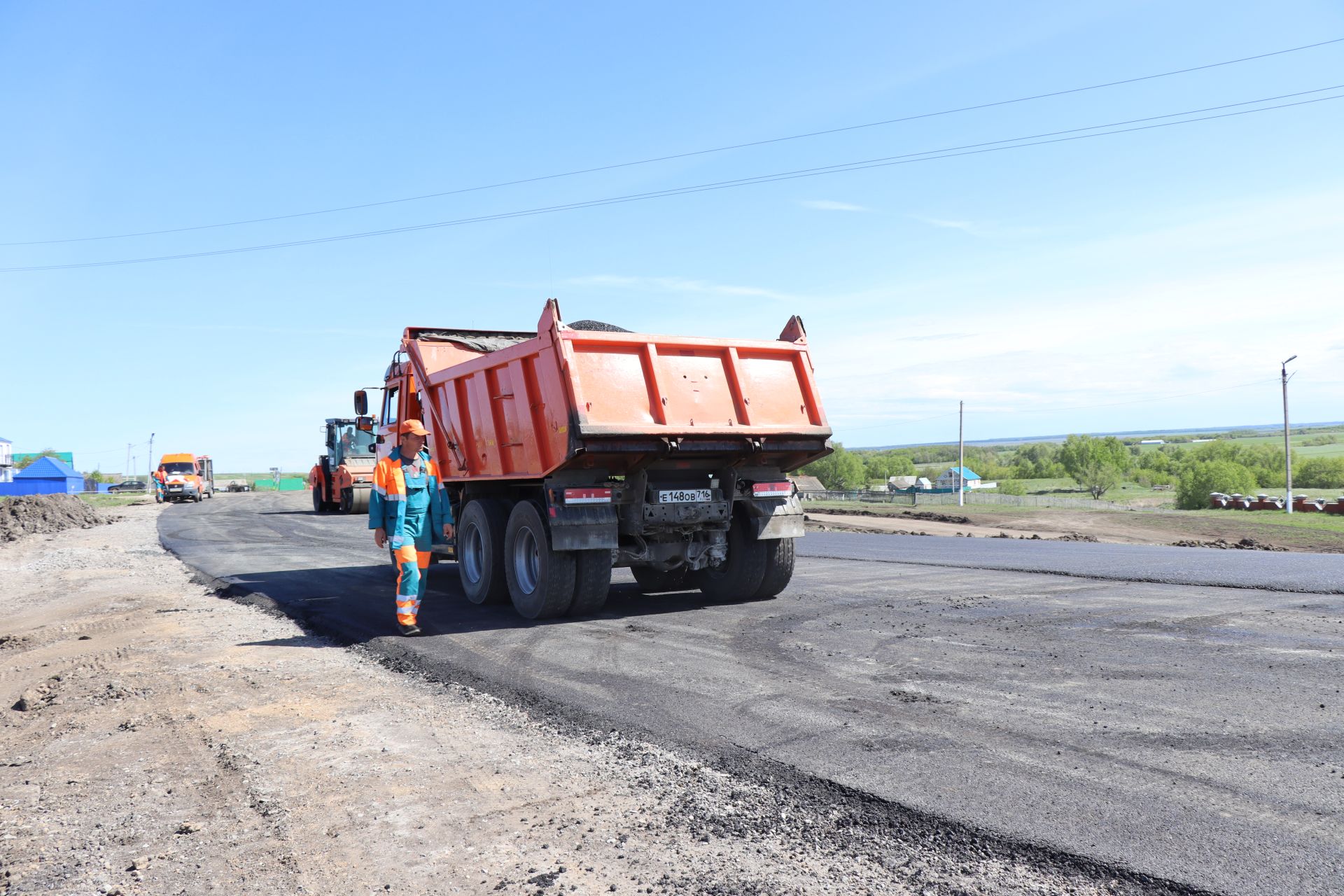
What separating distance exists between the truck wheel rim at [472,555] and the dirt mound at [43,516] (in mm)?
19250

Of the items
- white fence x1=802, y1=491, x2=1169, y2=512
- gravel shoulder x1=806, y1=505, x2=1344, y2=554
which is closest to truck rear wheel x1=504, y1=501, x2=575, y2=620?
gravel shoulder x1=806, y1=505, x2=1344, y2=554

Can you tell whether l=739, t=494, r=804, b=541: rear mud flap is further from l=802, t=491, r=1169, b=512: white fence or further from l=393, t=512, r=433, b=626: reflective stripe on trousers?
l=802, t=491, r=1169, b=512: white fence

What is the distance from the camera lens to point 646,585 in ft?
36.4

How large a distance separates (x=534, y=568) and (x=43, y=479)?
232 feet

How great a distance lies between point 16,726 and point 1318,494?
91552 millimetres

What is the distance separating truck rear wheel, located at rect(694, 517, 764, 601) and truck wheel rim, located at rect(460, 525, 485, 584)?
2444 millimetres

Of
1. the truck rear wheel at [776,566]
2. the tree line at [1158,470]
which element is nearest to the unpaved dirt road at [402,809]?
the truck rear wheel at [776,566]

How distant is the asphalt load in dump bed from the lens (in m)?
3.61

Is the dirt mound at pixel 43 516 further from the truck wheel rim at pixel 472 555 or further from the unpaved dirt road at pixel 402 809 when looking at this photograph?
the unpaved dirt road at pixel 402 809

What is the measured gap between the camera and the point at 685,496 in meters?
8.94

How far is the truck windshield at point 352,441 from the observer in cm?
2891

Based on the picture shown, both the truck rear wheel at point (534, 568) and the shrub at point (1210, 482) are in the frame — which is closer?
the truck rear wheel at point (534, 568)

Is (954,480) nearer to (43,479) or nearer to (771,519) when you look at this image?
(43,479)

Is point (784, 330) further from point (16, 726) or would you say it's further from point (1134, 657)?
point (16, 726)
